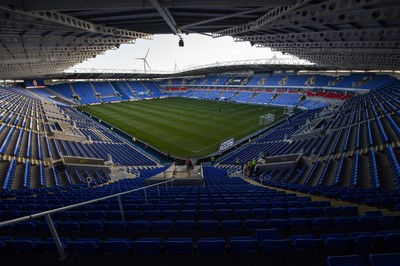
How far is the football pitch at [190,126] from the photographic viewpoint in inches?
1053

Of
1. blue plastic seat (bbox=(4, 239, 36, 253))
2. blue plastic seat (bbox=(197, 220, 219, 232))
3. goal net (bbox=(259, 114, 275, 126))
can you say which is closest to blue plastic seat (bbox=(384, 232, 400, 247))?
blue plastic seat (bbox=(197, 220, 219, 232))

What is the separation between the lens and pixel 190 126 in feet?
114

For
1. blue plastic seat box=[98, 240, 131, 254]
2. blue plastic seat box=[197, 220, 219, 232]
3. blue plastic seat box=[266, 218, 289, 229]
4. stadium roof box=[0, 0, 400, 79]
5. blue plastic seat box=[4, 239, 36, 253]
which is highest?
stadium roof box=[0, 0, 400, 79]

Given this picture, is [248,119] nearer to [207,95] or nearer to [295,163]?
[295,163]

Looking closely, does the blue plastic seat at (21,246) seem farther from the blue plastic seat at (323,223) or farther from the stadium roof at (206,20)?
the stadium roof at (206,20)

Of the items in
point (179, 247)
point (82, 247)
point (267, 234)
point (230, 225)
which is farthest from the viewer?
point (230, 225)

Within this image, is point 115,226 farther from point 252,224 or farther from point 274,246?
point 274,246

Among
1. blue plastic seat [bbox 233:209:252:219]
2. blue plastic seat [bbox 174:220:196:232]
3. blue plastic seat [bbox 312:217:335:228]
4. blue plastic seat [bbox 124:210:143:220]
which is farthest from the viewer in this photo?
blue plastic seat [bbox 233:209:252:219]

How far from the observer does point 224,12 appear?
11.5 metres

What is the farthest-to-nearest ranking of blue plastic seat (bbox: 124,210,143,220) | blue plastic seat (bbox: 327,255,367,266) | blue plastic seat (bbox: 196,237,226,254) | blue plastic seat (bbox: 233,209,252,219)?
blue plastic seat (bbox: 233,209,252,219), blue plastic seat (bbox: 124,210,143,220), blue plastic seat (bbox: 196,237,226,254), blue plastic seat (bbox: 327,255,367,266)

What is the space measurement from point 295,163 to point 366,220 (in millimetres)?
11195

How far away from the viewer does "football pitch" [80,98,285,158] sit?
87.8 feet

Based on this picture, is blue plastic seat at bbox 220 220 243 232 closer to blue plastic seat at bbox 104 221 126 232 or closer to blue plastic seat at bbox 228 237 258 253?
blue plastic seat at bbox 228 237 258 253

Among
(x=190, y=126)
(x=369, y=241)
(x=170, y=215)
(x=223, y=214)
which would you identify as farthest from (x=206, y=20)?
(x=190, y=126)
